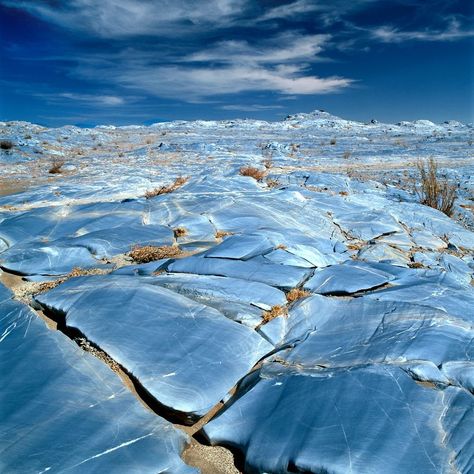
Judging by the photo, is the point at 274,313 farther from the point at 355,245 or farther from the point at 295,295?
the point at 355,245

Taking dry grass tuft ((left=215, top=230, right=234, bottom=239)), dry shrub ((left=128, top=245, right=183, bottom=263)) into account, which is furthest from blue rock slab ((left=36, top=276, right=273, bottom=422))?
dry grass tuft ((left=215, top=230, right=234, bottom=239))

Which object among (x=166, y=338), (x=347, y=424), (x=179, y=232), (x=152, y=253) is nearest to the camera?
(x=347, y=424)

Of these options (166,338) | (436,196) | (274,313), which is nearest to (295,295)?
(274,313)

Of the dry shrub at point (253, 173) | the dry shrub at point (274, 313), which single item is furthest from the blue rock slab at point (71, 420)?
the dry shrub at point (253, 173)

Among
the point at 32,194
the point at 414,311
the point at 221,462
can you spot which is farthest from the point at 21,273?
the point at 32,194

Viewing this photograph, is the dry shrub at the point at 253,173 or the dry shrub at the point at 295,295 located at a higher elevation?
the dry shrub at the point at 253,173

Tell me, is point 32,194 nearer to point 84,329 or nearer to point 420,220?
point 84,329

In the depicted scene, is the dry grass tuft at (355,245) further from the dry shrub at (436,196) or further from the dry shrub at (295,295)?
the dry shrub at (436,196)
